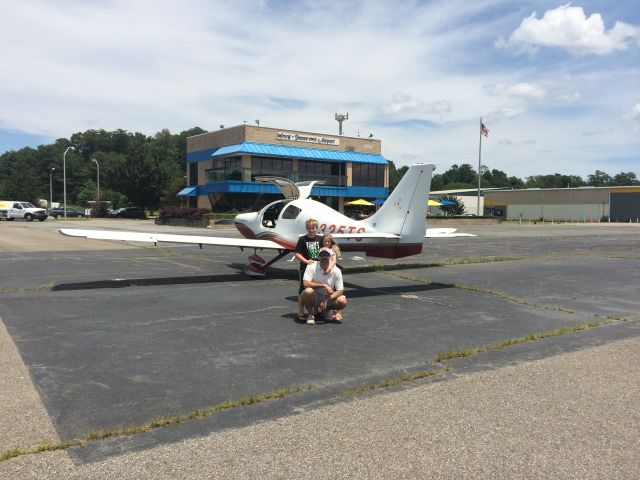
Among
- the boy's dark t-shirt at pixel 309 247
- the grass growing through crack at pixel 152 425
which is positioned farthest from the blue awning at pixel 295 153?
the grass growing through crack at pixel 152 425

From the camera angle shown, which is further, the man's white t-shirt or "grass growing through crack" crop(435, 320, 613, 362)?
the man's white t-shirt

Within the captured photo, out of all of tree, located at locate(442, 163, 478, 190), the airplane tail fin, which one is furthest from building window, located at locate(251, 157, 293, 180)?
tree, located at locate(442, 163, 478, 190)

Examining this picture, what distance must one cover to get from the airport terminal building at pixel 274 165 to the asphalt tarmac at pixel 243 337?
121 ft

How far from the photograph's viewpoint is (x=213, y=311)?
9.05 meters

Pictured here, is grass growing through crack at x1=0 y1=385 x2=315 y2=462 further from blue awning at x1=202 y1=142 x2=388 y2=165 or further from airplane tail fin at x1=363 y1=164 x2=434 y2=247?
blue awning at x1=202 y1=142 x2=388 y2=165

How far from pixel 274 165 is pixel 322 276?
157ft

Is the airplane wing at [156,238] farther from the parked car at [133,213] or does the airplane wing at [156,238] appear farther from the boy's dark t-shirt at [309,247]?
the parked car at [133,213]

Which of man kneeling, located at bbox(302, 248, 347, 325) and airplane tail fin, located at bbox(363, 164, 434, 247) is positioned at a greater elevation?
airplane tail fin, located at bbox(363, 164, 434, 247)

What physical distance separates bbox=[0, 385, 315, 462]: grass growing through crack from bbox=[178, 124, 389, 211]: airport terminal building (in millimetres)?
45719

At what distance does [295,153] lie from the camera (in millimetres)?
53938

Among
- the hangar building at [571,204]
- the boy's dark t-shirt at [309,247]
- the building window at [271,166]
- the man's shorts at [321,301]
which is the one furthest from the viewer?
the hangar building at [571,204]

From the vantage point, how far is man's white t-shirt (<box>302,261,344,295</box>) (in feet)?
26.2

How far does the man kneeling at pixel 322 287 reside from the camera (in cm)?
797

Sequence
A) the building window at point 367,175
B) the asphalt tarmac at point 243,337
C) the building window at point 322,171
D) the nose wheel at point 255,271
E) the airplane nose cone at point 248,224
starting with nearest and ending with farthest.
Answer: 1. the asphalt tarmac at point 243,337
2. the nose wheel at point 255,271
3. the airplane nose cone at point 248,224
4. the building window at point 322,171
5. the building window at point 367,175
